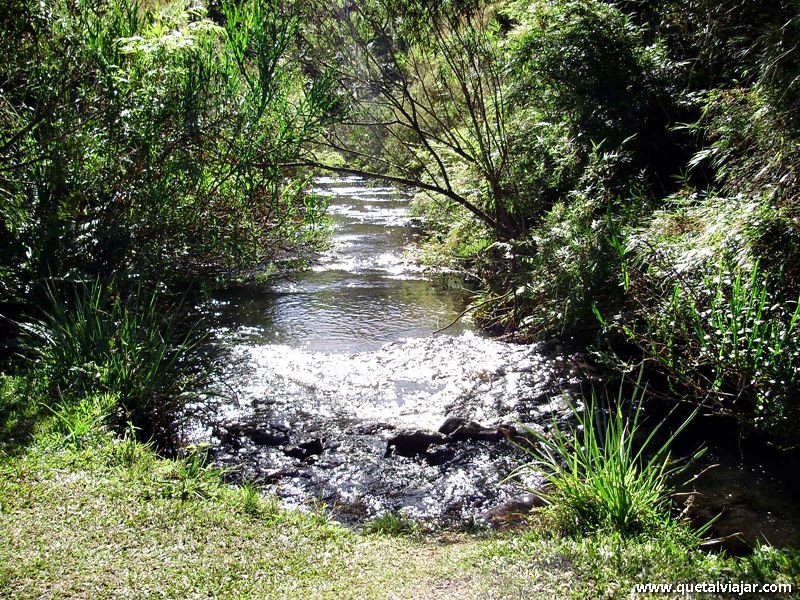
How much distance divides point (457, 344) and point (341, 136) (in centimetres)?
359

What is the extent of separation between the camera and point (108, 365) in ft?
17.2

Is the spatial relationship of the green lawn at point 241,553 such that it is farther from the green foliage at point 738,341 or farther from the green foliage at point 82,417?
the green foliage at point 738,341

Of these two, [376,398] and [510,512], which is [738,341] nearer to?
[510,512]

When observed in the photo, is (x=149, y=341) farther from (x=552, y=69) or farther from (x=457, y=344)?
(x=552, y=69)

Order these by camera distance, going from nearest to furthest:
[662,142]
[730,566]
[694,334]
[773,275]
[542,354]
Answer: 1. [730,566]
2. [773,275]
3. [694,334]
4. [542,354]
5. [662,142]

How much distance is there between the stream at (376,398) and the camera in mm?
5113

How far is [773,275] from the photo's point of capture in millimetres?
5051

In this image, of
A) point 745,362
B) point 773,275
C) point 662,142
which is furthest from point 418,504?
point 662,142

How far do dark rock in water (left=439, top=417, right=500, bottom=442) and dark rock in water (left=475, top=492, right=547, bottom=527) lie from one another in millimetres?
1070

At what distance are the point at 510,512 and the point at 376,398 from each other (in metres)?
2.76

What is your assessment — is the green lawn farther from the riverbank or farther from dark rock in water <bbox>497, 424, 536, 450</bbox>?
dark rock in water <bbox>497, 424, 536, 450</bbox>

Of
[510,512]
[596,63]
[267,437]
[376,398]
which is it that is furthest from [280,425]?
[596,63]

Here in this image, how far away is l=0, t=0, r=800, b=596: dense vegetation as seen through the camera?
3902mm

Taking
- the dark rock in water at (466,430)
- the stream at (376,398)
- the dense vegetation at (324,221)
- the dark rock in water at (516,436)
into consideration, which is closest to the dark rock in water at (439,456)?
the stream at (376,398)
